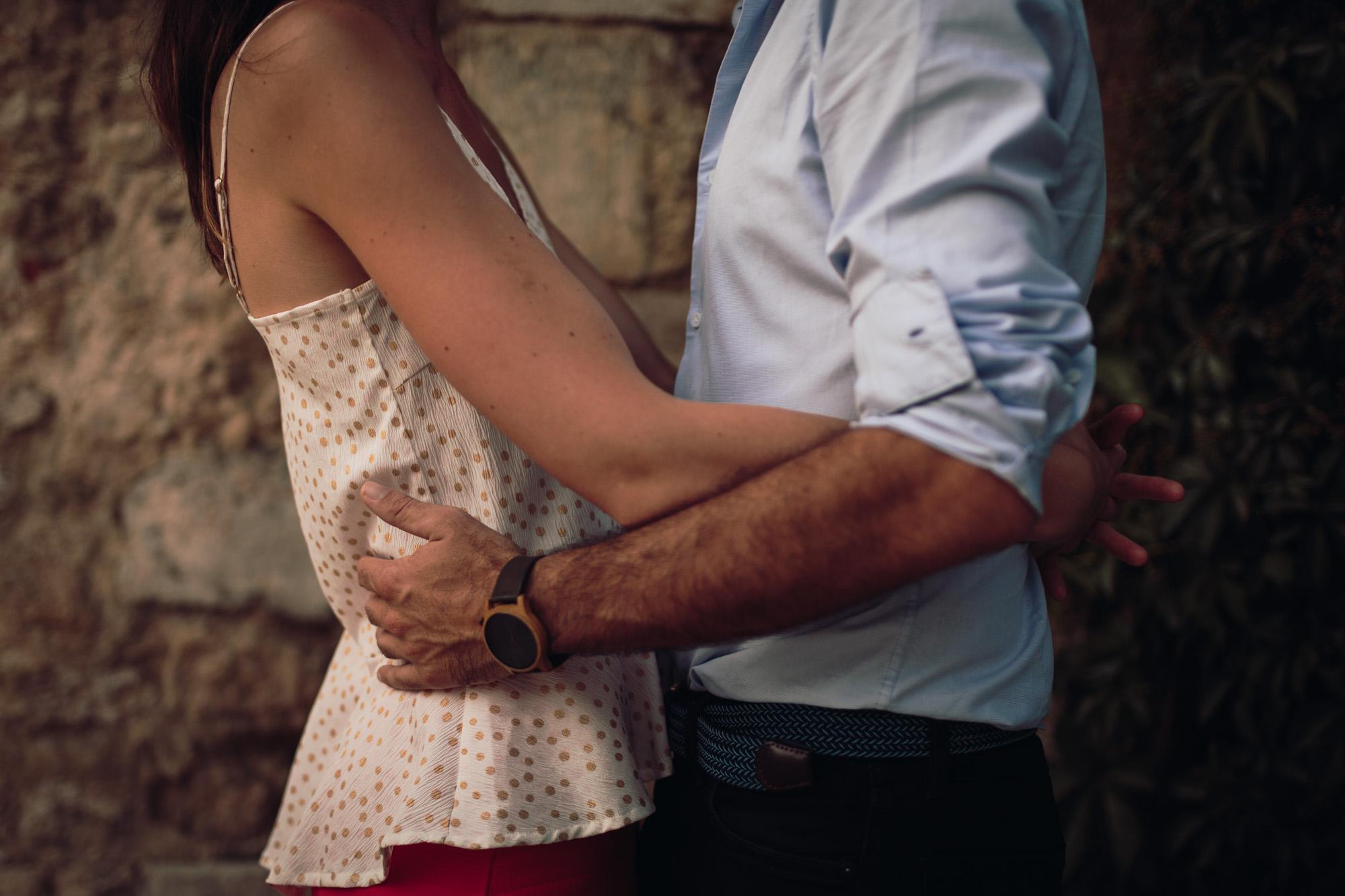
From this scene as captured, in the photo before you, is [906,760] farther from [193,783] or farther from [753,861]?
[193,783]

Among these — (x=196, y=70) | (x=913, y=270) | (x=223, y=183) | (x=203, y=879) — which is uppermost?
(x=196, y=70)

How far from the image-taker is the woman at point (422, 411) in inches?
31.0

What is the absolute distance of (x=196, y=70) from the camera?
97 cm

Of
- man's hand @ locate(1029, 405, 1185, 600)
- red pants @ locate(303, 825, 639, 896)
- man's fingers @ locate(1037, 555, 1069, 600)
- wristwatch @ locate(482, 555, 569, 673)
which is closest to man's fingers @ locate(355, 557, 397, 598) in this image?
wristwatch @ locate(482, 555, 569, 673)

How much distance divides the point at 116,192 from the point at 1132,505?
7.01 ft

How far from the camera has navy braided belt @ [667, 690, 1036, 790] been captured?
0.87 meters

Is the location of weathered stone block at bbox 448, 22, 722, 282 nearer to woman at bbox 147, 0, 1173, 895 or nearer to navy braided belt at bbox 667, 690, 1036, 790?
woman at bbox 147, 0, 1173, 895

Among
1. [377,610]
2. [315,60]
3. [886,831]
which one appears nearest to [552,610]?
[377,610]

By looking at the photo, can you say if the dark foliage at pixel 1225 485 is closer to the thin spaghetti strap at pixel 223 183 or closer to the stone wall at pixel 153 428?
the stone wall at pixel 153 428

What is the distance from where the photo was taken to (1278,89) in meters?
1.71

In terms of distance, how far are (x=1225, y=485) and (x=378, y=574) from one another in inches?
64.8

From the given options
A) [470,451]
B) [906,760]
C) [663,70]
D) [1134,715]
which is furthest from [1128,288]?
[470,451]

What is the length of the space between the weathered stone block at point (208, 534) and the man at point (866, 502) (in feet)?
3.27

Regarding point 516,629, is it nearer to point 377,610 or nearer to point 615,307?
point 377,610
